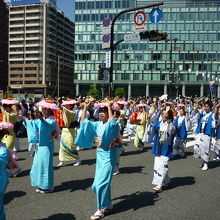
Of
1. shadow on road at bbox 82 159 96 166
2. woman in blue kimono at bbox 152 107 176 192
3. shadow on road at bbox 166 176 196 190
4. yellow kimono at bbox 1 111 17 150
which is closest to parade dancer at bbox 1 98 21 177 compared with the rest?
yellow kimono at bbox 1 111 17 150

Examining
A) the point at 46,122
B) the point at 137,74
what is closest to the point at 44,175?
the point at 46,122

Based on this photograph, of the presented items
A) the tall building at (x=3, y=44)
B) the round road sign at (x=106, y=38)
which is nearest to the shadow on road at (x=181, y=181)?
the round road sign at (x=106, y=38)

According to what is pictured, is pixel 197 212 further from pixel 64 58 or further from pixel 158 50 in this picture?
pixel 64 58

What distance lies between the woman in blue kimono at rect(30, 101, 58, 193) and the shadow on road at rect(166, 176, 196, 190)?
101 inches

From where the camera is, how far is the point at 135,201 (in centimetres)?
527

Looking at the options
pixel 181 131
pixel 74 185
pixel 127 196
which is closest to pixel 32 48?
pixel 181 131

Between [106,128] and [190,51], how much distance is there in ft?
221

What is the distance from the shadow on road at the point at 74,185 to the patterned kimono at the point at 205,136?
327cm

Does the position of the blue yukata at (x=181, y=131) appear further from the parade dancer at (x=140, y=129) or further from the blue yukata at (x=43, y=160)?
the blue yukata at (x=43, y=160)

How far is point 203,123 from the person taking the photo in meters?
7.94

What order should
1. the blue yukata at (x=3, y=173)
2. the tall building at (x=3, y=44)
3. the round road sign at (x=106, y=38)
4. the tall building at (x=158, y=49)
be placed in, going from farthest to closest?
the tall building at (x=3, y=44) → the tall building at (x=158, y=49) → the round road sign at (x=106, y=38) → the blue yukata at (x=3, y=173)

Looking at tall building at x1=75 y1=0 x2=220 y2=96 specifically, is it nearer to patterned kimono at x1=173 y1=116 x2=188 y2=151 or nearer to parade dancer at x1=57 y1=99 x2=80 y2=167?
patterned kimono at x1=173 y1=116 x2=188 y2=151

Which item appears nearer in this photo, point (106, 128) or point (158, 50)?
point (106, 128)

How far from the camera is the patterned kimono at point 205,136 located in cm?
779
